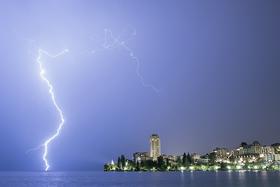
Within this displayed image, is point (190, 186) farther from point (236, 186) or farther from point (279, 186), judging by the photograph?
point (279, 186)

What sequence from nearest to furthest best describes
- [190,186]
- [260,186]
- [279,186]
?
[279,186] → [260,186] → [190,186]

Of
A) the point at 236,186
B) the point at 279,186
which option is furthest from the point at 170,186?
the point at 279,186

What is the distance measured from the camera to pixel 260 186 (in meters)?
71.2

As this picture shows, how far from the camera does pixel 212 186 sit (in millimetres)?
75438

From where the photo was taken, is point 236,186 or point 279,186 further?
point 236,186

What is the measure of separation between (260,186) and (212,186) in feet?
24.8

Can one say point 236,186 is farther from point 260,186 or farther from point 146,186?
point 146,186

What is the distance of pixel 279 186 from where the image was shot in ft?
216

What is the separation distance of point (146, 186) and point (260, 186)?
19.5m

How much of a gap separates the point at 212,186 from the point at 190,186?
4.21 metres

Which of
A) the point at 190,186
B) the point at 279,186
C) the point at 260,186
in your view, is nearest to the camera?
the point at 279,186

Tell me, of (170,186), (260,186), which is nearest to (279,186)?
(260,186)

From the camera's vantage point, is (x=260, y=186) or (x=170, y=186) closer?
(x=260, y=186)

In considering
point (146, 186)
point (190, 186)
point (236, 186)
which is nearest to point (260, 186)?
point (236, 186)
